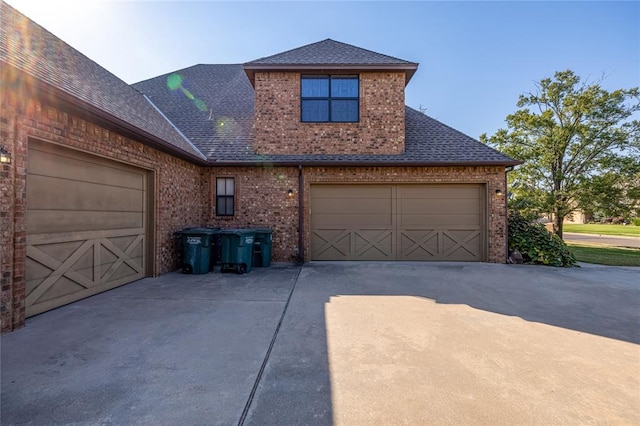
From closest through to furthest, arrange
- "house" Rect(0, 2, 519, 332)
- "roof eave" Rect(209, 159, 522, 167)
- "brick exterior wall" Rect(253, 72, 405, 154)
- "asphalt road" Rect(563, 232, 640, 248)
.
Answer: "house" Rect(0, 2, 519, 332) → "roof eave" Rect(209, 159, 522, 167) → "brick exterior wall" Rect(253, 72, 405, 154) → "asphalt road" Rect(563, 232, 640, 248)

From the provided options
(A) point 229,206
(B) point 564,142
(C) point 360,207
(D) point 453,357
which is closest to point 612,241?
(B) point 564,142

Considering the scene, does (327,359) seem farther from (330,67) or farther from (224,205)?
(330,67)

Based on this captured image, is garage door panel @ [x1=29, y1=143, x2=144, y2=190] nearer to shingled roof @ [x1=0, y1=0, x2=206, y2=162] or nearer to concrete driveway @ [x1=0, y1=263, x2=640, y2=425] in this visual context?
shingled roof @ [x1=0, y1=0, x2=206, y2=162]

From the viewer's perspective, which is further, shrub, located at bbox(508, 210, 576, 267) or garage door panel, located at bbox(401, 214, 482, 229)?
garage door panel, located at bbox(401, 214, 482, 229)

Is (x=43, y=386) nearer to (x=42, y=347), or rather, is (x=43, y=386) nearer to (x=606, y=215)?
(x=42, y=347)

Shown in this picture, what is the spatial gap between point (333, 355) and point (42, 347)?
3.24 m

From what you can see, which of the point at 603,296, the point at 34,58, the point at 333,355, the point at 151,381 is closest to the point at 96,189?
the point at 34,58

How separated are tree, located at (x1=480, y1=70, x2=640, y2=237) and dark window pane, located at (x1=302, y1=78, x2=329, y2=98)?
30.3 ft

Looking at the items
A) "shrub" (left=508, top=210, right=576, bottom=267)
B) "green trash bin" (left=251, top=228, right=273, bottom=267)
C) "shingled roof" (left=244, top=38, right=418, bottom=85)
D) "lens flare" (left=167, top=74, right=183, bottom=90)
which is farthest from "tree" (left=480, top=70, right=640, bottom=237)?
"lens flare" (left=167, top=74, right=183, bottom=90)

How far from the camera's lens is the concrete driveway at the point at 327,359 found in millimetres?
2170

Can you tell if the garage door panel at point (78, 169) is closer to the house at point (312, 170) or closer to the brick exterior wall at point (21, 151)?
the house at point (312, 170)

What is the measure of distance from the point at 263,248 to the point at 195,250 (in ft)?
5.87

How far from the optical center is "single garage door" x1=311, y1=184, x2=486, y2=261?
28.4 ft

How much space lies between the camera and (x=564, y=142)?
1205cm
